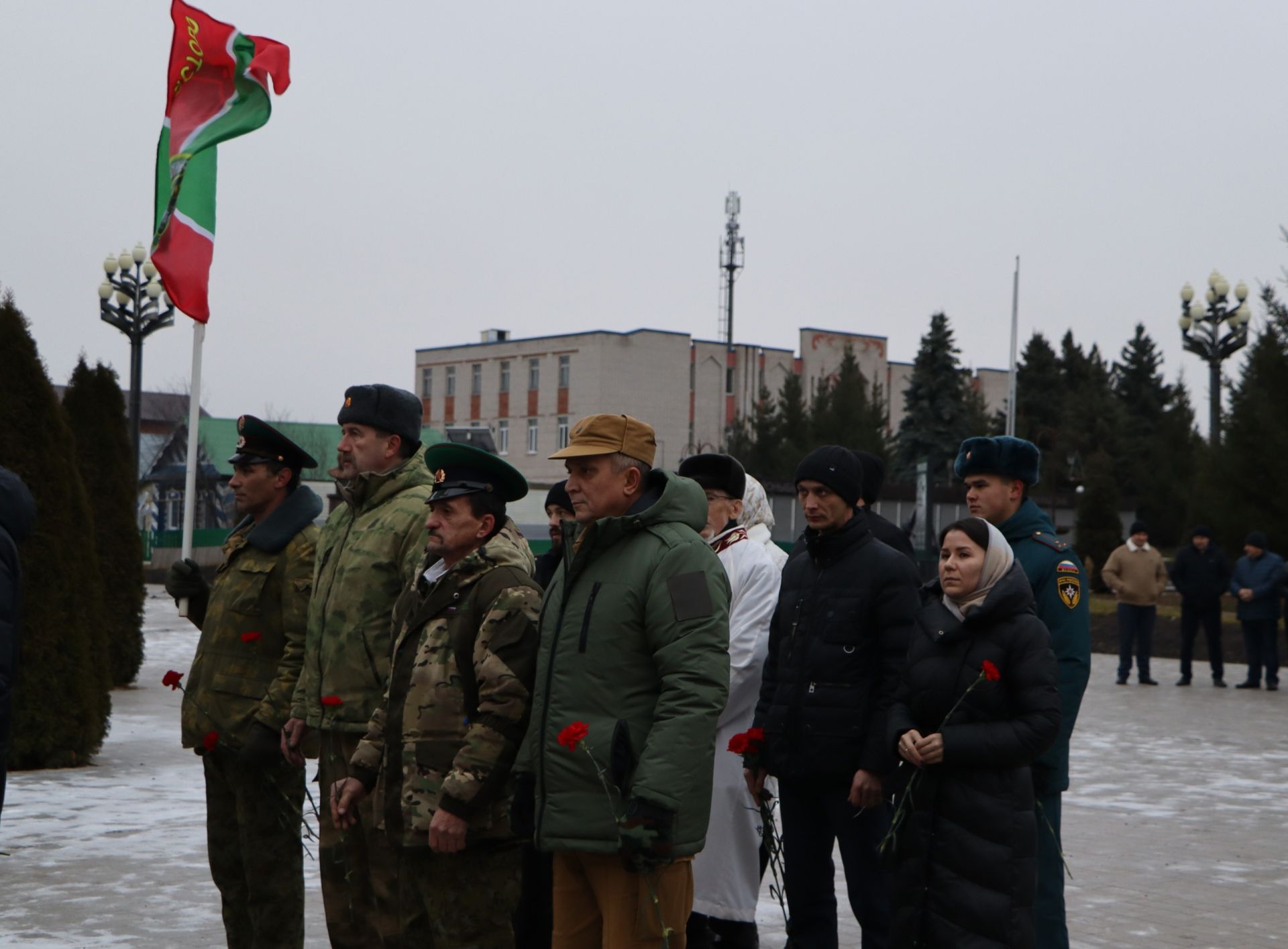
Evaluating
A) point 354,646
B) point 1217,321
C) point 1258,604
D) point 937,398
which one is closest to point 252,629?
point 354,646

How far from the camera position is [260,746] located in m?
5.45

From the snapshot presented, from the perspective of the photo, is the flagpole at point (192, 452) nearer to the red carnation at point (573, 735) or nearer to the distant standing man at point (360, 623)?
the distant standing man at point (360, 623)

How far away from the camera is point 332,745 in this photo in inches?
205

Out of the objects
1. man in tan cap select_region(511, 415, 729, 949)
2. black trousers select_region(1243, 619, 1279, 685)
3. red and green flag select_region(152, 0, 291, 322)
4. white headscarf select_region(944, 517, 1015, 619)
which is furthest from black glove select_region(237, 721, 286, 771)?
black trousers select_region(1243, 619, 1279, 685)

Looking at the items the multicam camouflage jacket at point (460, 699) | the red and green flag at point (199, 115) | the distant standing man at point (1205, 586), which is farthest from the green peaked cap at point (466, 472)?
the distant standing man at point (1205, 586)

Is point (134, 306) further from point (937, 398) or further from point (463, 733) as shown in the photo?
point (937, 398)

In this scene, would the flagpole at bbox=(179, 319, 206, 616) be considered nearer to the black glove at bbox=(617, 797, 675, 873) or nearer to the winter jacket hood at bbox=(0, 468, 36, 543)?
the winter jacket hood at bbox=(0, 468, 36, 543)

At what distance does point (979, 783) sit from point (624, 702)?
130 centimetres

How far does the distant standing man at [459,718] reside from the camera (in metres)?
4.47

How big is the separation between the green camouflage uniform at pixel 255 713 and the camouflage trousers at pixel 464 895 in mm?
1076

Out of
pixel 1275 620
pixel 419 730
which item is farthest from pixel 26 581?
pixel 1275 620

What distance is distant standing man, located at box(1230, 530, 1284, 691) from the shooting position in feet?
59.8

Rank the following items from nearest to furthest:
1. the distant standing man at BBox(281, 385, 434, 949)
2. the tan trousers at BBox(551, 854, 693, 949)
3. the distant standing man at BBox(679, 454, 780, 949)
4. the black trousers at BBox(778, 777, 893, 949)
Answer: the tan trousers at BBox(551, 854, 693, 949) < the distant standing man at BBox(281, 385, 434, 949) < the black trousers at BBox(778, 777, 893, 949) < the distant standing man at BBox(679, 454, 780, 949)

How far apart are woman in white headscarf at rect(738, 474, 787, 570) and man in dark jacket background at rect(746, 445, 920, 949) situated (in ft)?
2.74
